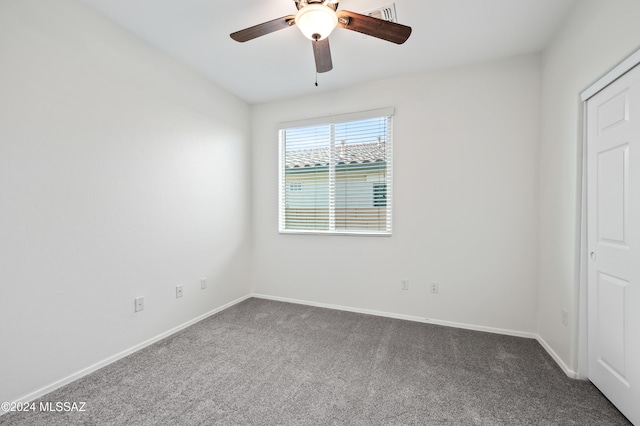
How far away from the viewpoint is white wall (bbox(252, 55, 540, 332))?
8.59 ft

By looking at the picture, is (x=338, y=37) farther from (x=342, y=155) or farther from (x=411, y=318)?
(x=411, y=318)

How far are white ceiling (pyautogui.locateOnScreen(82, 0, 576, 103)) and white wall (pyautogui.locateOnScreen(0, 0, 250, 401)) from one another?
1.06 ft

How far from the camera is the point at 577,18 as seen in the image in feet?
6.34

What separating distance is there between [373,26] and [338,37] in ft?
2.69

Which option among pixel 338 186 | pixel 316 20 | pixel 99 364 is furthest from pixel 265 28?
pixel 99 364

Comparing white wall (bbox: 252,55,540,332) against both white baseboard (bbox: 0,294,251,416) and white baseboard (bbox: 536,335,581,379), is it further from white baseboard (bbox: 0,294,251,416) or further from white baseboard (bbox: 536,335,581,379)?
white baseboard (bbox: 0,294,251,416)

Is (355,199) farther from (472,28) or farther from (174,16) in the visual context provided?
(174,16)

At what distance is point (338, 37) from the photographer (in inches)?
91.9

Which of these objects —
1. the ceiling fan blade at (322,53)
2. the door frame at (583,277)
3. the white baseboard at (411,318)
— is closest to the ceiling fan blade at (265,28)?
the ceiling fan blade at (322,53)

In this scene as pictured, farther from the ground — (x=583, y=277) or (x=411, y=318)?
(x=583, y=277)

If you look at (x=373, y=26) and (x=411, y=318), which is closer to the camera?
(x=373, y=26)

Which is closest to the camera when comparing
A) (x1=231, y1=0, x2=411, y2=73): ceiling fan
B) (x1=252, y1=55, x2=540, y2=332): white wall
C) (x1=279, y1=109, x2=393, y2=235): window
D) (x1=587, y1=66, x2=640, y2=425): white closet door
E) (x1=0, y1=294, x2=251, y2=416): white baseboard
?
(x1=587, y1=66, x2=640, y2=425): white closet door

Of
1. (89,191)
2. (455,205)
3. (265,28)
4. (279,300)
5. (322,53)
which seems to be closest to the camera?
(265,28)

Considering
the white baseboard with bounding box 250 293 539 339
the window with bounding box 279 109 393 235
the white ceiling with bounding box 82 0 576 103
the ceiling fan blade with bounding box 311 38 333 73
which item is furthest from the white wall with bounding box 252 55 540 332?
the ceiling fan blade with bounding box 311 38 333 73
